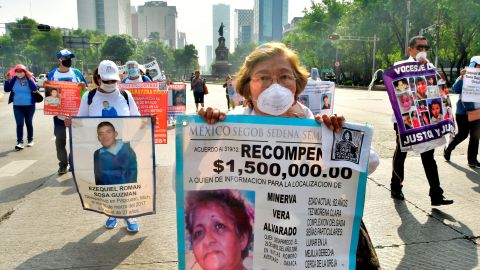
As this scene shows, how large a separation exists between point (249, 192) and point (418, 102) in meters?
2.85

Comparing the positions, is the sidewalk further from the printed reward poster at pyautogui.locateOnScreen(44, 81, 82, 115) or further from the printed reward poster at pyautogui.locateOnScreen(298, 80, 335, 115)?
the printed reward poster at pyautogui.locateOnScreen(298, 80, 335, 115)

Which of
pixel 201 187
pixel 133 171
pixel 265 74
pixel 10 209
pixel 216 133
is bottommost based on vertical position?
pixel 10 209

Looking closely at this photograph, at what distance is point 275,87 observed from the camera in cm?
214

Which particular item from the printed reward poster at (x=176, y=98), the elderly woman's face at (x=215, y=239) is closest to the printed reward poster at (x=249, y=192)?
the elderly woman's face at (x=215, y=239)

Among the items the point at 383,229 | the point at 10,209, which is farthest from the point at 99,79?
the point at 383,229

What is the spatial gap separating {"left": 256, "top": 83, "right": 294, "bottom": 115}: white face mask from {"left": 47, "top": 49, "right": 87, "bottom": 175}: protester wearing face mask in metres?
5.56

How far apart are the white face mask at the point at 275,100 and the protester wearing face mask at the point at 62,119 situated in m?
5.56

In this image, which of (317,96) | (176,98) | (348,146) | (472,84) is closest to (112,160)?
(348,146)

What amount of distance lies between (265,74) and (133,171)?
1961 millimetres

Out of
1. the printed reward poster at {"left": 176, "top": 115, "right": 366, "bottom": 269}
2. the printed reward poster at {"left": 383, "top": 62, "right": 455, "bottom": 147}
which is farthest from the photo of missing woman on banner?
the printed reward poster at {"left": 383, "top": 62, "right": 455, "bottom": 147}

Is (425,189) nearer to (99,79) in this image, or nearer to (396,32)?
(99,79)

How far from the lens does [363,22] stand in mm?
49219

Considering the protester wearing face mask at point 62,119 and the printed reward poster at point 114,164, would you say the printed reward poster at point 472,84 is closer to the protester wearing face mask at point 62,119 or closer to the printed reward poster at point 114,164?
the printed reward poster at point 114,164

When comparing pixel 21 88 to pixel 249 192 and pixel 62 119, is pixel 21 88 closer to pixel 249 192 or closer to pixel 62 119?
pixel 62 119
